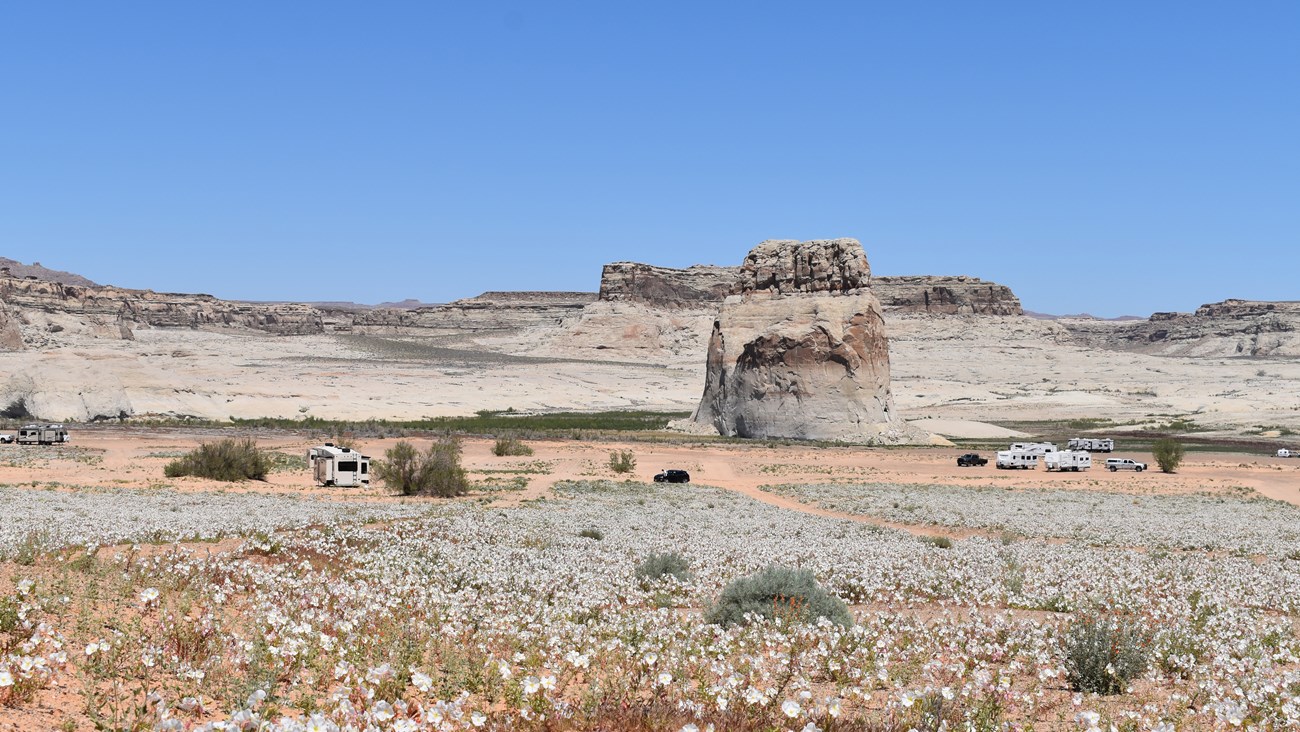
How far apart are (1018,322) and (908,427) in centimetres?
13678

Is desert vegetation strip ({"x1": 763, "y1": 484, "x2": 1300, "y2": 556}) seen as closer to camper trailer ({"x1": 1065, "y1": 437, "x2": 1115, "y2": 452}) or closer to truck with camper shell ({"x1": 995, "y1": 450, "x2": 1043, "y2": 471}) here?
truck with camper shell ({"x1": 995, "y1": 450, "x2": 1043, "y2": 471})

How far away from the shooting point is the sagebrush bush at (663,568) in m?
15.5

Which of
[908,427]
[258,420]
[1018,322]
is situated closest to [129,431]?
[258,420]

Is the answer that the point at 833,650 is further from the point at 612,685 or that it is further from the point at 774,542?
the point at 774,542

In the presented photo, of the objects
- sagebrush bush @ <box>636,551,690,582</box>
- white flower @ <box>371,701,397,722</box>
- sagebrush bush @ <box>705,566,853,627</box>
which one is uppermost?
white flower @ <box>371,701,397,722</box>

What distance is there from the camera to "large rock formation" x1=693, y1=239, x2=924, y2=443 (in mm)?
62562

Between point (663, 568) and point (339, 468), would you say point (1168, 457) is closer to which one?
point (339, 468)

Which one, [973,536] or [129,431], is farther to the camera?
[129,431]

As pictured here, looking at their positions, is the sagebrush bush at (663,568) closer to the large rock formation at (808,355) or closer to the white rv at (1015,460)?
the white rv at (1015,460)

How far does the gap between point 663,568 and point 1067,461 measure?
134ft

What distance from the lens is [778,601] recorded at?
12.4 meters

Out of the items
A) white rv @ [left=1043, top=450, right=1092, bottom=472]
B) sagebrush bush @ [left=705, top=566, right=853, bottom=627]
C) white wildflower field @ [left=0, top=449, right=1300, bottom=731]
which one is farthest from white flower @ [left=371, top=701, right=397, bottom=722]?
white rv @ [left=1043, top=450, right=1092, bottom=472]

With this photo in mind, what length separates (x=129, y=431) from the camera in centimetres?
5884

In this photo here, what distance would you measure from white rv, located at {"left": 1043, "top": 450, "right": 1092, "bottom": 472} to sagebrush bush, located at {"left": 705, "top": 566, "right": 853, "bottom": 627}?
42170 millimetres
